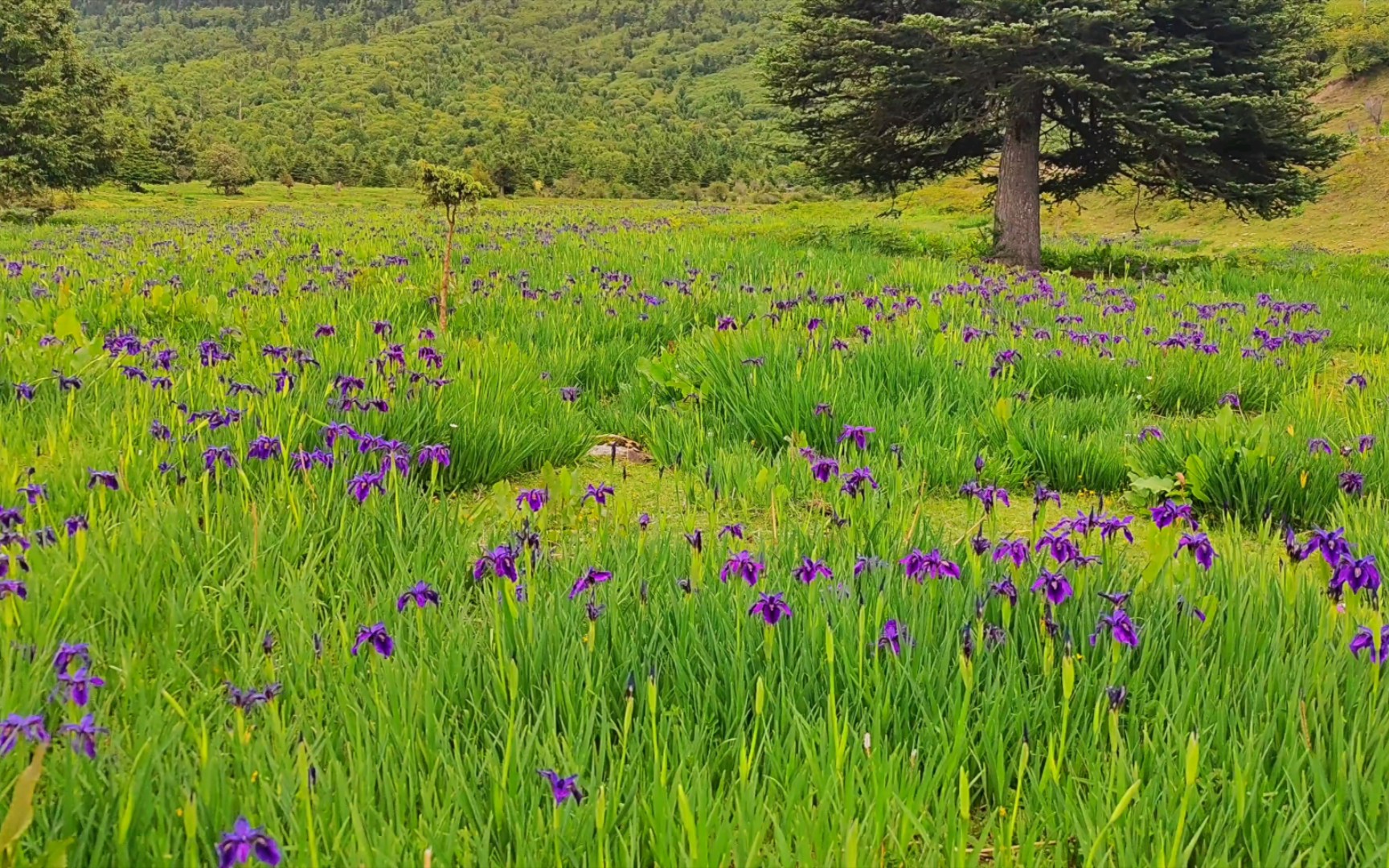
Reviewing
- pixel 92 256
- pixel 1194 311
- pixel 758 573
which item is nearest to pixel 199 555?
pixel 758 573

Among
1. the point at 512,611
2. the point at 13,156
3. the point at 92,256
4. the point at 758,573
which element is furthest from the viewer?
the point at 13,156

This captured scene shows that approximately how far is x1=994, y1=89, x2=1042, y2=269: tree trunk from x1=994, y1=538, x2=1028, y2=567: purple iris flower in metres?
11.1

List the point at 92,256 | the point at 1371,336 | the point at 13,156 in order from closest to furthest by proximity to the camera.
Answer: the point at 1371,336
the point at 92,256
the point at 13,156

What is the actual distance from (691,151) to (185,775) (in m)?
114

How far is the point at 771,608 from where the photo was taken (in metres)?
1.75

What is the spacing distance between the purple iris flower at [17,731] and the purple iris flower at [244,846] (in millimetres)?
337

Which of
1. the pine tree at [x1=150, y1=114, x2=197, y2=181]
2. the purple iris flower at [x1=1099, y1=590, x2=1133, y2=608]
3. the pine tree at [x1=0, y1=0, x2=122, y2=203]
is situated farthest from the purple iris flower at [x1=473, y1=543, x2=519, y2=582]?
the pine tree at [x1=150, y1=114, x2=197, y2=181]

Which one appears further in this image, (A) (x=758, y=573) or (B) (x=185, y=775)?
(A) (x=758, y=573)

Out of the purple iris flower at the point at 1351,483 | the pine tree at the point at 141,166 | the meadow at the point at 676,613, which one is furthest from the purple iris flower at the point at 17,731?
the pine tree at the point at 141,166

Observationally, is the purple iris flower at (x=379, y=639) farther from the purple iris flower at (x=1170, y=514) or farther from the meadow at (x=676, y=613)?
the purple iris flower at (x=1170, y=514)

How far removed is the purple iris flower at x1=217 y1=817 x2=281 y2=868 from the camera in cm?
104

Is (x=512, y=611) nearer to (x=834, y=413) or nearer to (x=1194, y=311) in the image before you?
(x=834, y=413)

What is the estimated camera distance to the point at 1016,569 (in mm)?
2139

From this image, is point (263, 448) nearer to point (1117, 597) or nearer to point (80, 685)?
point (80, 685)
